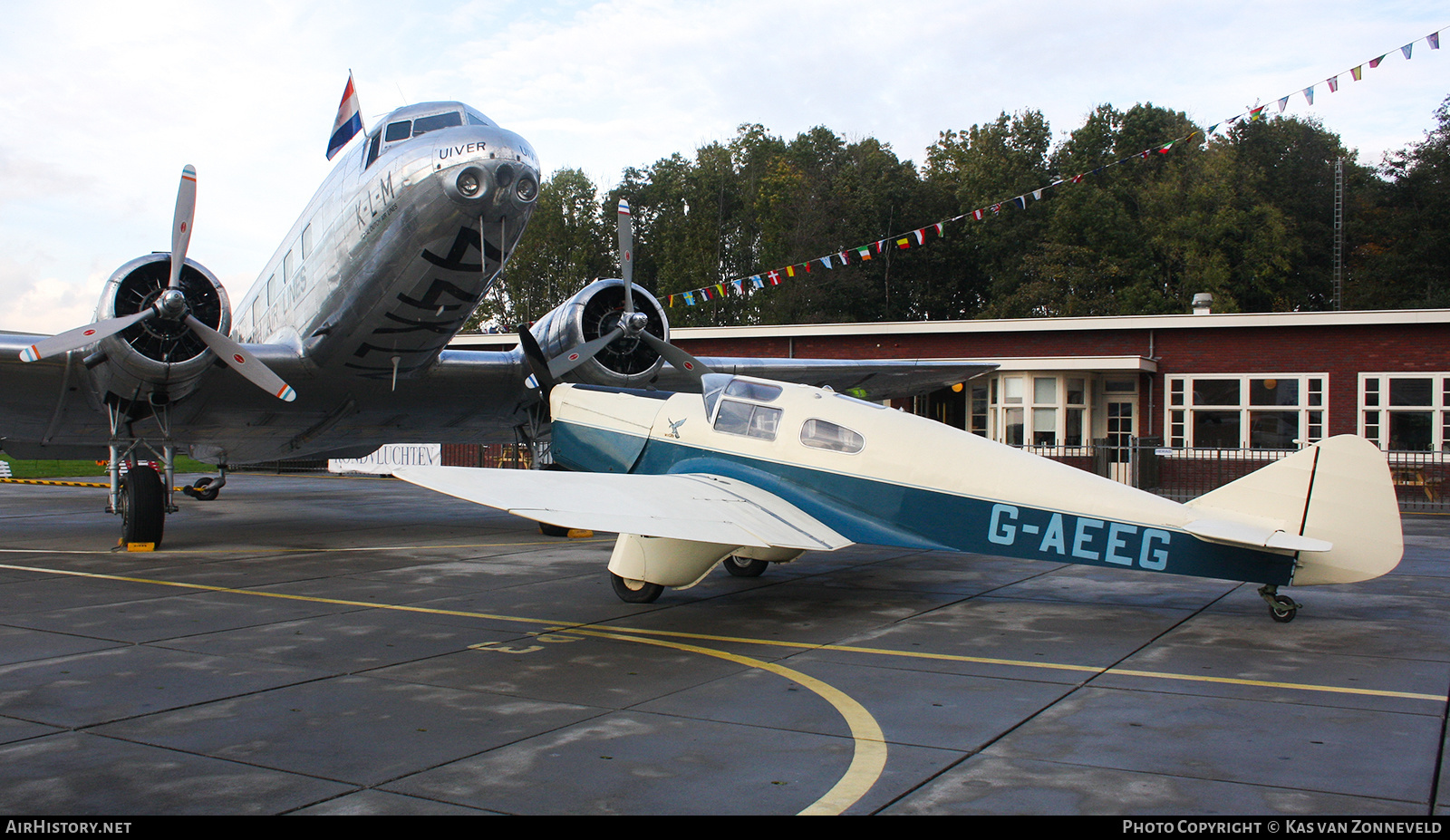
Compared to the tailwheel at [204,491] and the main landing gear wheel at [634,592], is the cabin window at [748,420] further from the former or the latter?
the tailwheel at [204,491]

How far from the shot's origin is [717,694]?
20.8ft

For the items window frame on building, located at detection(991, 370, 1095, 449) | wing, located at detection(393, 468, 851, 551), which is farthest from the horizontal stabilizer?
window frame on building, located at detection(991, 370, 1095, 449)

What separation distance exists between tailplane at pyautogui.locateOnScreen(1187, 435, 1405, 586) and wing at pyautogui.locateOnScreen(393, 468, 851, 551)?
350cm

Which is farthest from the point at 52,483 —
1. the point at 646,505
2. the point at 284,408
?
the point at 646,505

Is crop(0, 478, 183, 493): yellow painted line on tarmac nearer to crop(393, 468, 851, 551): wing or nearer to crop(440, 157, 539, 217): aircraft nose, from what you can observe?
crop(440, 157, 539, 217): aircraft nose

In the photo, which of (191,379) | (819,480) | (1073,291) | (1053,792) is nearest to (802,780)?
(1053,792)

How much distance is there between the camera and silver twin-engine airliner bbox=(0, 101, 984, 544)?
12289 millimetres

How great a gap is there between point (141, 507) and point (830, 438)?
10766 millimetres

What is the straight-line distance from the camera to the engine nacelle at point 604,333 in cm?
1568

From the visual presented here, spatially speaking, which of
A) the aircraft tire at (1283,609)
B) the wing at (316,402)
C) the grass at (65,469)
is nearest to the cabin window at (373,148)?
the wing at (316,402)

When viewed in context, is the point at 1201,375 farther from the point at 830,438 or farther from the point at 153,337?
the point at 153,337

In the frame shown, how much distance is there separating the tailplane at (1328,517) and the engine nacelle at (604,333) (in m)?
9.76
